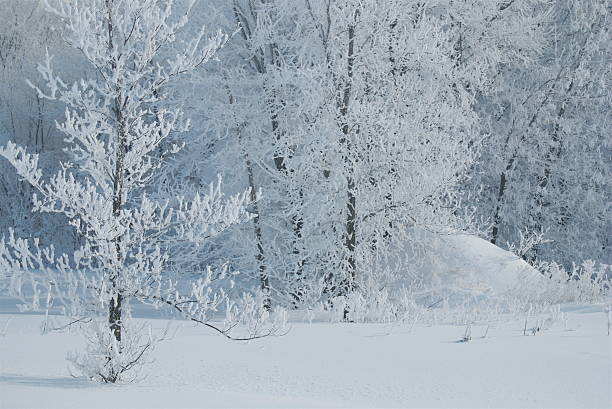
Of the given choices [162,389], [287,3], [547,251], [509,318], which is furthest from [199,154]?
[547,251]

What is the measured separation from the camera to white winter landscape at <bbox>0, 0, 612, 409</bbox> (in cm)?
464

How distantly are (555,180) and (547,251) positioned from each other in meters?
1.87

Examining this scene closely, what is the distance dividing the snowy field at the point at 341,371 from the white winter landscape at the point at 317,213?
3 cm

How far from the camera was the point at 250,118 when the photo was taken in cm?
1184

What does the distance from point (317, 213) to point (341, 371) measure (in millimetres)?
5263

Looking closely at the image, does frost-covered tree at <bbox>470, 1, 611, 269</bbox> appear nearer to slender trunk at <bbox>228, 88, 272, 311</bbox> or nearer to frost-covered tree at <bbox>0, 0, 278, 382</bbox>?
slender trunk at <bbox>228, 88, 272, 311</bbox>

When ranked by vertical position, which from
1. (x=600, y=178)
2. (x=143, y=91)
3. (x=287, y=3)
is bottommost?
(x=143, y=91)

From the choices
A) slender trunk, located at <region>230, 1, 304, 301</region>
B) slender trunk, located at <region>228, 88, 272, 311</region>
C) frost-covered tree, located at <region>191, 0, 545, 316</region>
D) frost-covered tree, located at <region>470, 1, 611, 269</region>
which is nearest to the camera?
frost-covered tree, located at <region>191, 0, 545, 316</region>

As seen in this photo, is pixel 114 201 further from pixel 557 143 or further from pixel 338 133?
pixel 557 143

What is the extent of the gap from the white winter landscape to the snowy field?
3 centimetres

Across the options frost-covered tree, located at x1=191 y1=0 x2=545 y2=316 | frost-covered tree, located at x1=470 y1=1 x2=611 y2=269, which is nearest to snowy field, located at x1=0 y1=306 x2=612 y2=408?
frost-covered tree, located at x1=191 y1=0 x2=545 y2=316

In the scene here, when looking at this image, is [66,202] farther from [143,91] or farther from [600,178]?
[600,178]

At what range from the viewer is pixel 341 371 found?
16.4 feet

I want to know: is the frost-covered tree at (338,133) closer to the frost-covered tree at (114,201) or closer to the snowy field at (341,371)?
the snowy field at (341,371)
